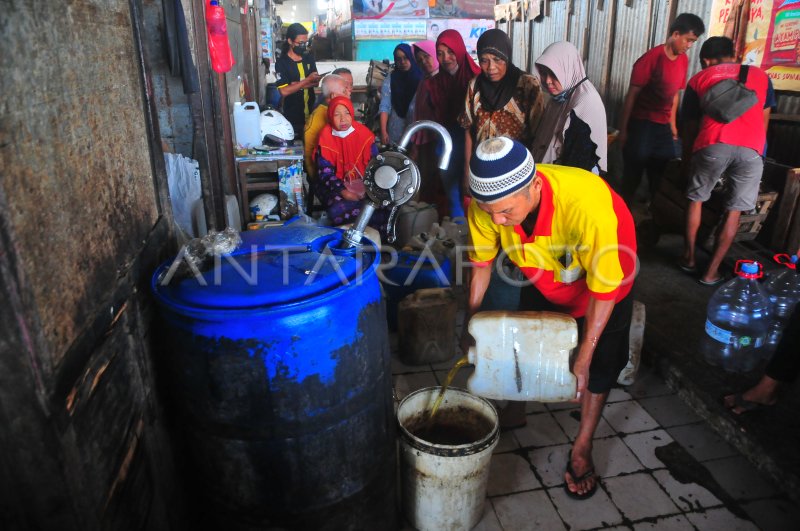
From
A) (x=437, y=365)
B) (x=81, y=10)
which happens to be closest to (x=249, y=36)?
(x=437, y=365)

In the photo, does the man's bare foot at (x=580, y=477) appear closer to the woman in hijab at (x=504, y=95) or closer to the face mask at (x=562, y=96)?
the face mask at (x=562, y=96)

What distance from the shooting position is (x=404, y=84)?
21.8 feet

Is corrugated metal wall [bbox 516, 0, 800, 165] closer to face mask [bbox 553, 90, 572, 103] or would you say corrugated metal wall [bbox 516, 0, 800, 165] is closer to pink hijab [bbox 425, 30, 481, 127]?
pink hijab [bbox 425, 30, 481, 127]

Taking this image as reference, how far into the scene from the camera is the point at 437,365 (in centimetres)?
388

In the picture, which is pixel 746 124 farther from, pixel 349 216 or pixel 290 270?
pixel 290 270

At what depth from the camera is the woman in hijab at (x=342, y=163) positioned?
5.04m

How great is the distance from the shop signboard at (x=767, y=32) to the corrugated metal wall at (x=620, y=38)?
189mm

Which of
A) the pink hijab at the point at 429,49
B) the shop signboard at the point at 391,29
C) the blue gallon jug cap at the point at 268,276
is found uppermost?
the shop signboard at the point at 391,29

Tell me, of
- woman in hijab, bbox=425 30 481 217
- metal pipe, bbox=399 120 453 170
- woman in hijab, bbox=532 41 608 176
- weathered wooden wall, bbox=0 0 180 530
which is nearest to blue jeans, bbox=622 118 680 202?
woman in hijab, bbox=425 30 481 217

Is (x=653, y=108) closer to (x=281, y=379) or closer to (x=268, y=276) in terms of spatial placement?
(x=268, y=276)

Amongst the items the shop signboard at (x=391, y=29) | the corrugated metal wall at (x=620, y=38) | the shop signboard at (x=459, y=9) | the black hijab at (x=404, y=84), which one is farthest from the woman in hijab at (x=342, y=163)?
the shop signboard at (x=459, y=9)

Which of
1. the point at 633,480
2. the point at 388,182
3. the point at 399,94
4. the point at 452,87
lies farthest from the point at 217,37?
the point at 633,480

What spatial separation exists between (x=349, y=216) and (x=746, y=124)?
3.29 meters

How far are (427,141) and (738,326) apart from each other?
140 inches
